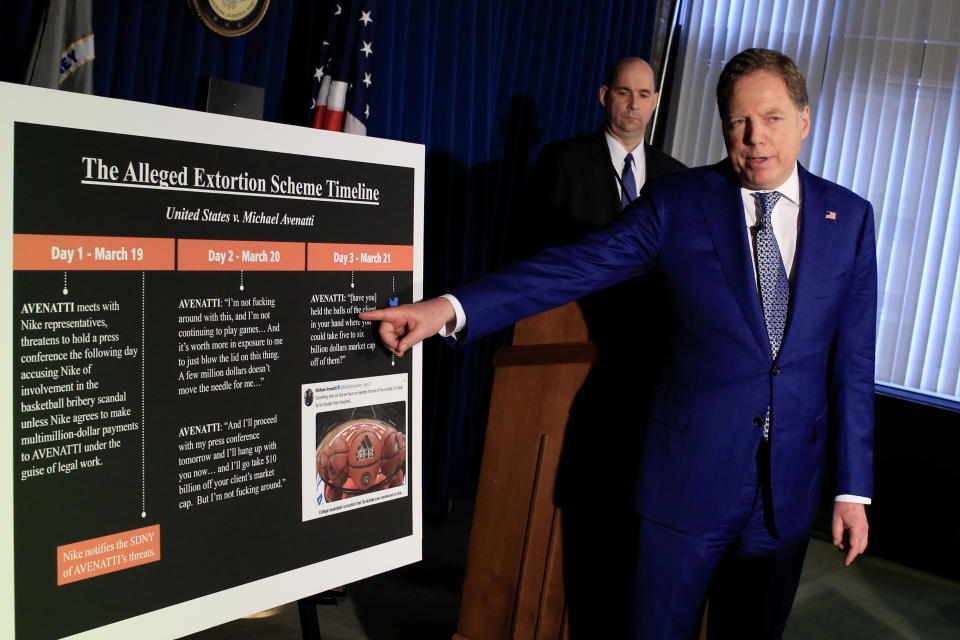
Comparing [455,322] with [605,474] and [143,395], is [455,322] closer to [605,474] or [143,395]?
[143,395]

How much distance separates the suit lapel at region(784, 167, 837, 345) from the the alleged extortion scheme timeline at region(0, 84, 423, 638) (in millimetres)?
740

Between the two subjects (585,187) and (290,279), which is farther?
(585,187)

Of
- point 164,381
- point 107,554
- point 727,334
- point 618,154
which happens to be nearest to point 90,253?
point 164,381

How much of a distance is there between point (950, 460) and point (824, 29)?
2382mm

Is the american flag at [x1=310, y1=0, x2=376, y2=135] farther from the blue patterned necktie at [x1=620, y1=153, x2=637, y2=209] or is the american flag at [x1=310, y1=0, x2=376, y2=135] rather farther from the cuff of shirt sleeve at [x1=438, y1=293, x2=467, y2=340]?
the cuff of shirt sleeve at [x1=438, y1=293, x2=467, y2=340]

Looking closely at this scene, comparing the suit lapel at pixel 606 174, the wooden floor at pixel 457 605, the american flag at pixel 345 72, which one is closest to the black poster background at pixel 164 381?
the wooden floor at pixel 457 605

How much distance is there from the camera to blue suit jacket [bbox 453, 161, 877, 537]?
1.60 meters

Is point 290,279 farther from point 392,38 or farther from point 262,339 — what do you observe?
point 392,38

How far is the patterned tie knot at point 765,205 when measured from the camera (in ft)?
5.39

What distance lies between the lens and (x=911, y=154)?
430 cm

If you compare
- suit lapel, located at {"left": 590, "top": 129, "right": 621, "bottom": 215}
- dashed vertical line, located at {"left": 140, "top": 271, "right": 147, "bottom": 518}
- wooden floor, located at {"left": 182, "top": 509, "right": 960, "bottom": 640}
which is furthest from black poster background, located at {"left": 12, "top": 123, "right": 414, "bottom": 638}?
suit lapel, located at {"left": 590, "top": 129, "right": 621, "bottom": 215}

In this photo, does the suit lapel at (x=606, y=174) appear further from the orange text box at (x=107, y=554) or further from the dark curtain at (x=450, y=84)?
the orange text box at (x=107, y=554)

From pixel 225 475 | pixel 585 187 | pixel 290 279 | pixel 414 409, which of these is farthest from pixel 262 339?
pixel 585 187

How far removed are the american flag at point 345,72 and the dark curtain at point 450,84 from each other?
0.38ft
